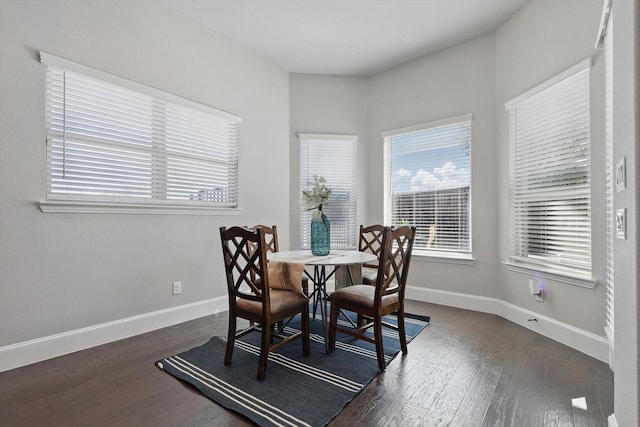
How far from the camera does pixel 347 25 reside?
3471mm

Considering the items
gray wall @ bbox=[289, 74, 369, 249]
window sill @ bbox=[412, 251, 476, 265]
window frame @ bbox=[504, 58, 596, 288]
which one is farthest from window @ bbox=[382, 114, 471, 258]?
window frame @ bbox=[504, 58, 596, 288]

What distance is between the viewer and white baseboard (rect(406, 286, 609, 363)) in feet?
7.89

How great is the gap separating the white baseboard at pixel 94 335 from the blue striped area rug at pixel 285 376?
74 cm

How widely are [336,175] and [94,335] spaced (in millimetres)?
3326

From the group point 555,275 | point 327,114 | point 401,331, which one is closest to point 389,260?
point 401,331

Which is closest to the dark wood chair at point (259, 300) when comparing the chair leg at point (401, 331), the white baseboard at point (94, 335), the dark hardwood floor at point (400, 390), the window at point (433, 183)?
the dark hardwood floor at point (400, 390)

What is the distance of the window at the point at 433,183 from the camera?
12.6 ft

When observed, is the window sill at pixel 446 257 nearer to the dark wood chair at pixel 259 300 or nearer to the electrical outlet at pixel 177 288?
the dark wood chair at pixel 259 300

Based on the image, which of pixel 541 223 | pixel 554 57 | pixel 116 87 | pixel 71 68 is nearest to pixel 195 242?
pixel 116 87

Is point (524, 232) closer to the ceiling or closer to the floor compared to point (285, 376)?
closer to the ceiling

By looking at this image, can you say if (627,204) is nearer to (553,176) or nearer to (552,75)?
(553,176)

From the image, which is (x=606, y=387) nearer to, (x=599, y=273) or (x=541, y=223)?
(x=599, y=273)

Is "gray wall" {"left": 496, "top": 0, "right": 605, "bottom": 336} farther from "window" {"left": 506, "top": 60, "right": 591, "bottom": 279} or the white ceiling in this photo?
the white ceiling

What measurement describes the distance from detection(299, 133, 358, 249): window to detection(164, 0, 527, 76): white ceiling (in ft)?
3.66
